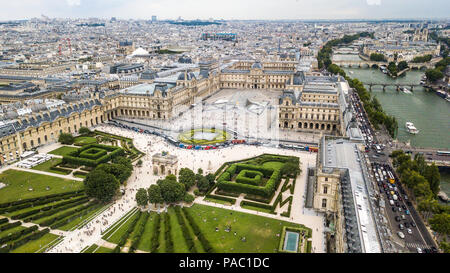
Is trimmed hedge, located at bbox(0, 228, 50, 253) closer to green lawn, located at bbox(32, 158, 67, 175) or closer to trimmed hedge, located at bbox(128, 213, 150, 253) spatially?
trimmed hedge, located at bbox(128, 213, 150, 253)

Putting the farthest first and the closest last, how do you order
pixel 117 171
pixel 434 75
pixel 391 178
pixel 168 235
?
pixel 434 75
pixel 391 178
pixel 117 171
pixel 168 235

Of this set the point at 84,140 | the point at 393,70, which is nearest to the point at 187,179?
the point at 84,140

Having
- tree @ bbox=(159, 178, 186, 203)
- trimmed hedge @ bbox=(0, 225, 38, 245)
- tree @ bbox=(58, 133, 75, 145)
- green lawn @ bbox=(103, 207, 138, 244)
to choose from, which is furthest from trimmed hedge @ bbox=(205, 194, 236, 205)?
tree @ bbox=(58, 133, 75, 145)

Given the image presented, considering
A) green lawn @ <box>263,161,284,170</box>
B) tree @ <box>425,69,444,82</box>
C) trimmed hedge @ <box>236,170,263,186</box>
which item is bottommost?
green lawn @ <box>263,161,284,170</box>

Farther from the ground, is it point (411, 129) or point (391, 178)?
point (411, 129)

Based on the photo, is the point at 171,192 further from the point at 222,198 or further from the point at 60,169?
the point at 60,169

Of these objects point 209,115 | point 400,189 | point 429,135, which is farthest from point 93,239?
point 429,135
